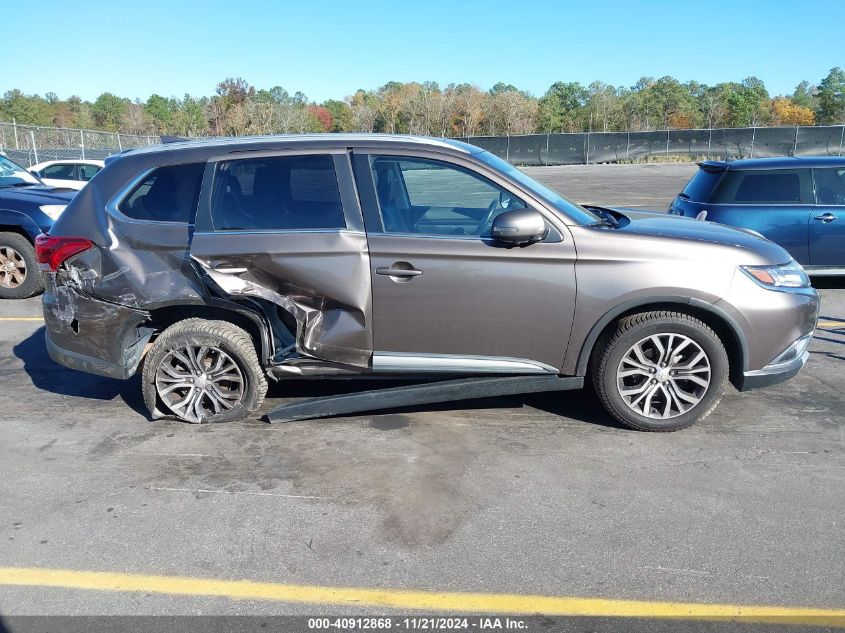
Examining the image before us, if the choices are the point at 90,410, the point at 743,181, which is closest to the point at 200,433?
the point at 90,410

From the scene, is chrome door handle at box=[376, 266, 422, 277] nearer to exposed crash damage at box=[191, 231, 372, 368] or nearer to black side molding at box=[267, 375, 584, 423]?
exposed crash damage at box=[191, 231, 372, 368]

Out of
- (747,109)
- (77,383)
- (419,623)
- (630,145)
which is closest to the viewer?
(419,623)

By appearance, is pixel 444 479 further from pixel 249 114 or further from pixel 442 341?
pixel 249 114

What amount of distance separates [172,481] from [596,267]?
9.43ft

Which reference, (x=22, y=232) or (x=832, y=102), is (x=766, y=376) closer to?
(x=22, y=232)

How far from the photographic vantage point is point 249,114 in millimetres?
54969

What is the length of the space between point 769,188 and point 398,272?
230 inches

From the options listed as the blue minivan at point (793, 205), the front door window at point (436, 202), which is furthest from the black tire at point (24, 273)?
the blue minivan at point (793, 205)

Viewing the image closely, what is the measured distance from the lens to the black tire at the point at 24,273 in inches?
340

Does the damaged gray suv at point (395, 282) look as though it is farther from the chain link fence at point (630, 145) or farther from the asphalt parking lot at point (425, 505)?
the chain link fence at point (630, 145)

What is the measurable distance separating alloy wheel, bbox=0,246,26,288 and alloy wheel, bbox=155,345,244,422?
5212mm

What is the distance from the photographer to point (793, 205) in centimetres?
815

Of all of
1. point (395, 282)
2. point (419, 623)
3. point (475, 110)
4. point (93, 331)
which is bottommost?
point (419, 623)

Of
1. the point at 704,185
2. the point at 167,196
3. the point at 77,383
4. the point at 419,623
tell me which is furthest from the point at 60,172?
the point at 419,623
